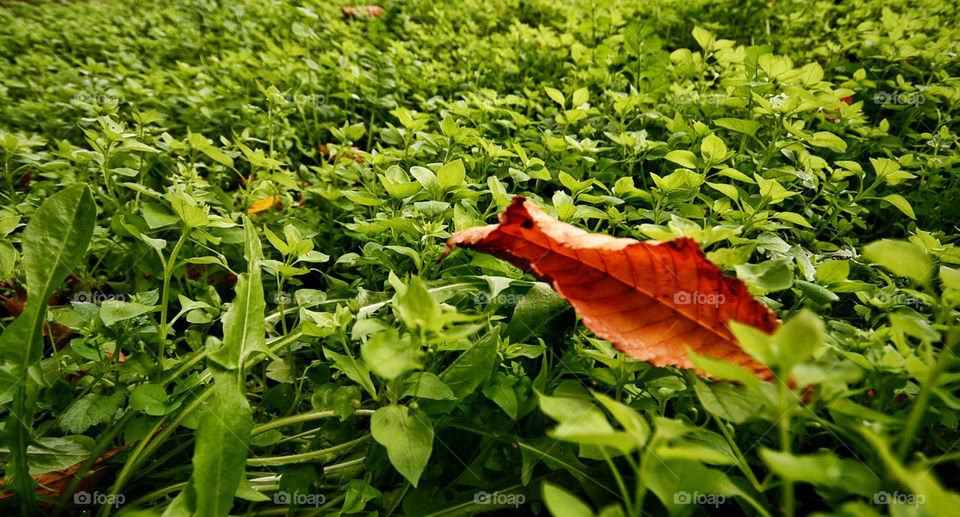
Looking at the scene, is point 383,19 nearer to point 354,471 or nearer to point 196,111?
point 196,111

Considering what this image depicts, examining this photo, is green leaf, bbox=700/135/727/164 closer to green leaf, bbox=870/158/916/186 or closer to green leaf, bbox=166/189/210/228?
green leaf, bbox=870/158/916/186

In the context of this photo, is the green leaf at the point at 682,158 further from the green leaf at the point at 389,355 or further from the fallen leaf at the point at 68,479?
Answer: the fallen leaf at the point at 68,479

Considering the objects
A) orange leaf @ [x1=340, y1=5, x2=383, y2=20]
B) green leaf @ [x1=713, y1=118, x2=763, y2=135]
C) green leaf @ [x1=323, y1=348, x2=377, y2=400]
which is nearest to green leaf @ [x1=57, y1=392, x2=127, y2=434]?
green leaf @ [x1=323, y1=348, x2=377, y2=400]

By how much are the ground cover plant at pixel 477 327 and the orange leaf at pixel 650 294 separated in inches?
0.7

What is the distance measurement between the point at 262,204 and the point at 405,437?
126 centimetres

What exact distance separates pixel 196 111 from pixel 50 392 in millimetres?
1760

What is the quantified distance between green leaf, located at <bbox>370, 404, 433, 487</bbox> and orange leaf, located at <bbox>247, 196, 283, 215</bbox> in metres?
1.16

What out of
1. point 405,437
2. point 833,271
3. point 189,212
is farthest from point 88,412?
point 833,271

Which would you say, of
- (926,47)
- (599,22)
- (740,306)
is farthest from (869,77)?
(740,306)

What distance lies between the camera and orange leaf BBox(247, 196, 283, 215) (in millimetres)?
1826

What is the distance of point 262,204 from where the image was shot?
184cm

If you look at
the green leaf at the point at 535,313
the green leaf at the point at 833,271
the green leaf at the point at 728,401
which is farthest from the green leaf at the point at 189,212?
the green leaf at the point at 833,271

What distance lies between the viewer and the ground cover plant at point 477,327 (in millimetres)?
810

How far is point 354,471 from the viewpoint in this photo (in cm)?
111
